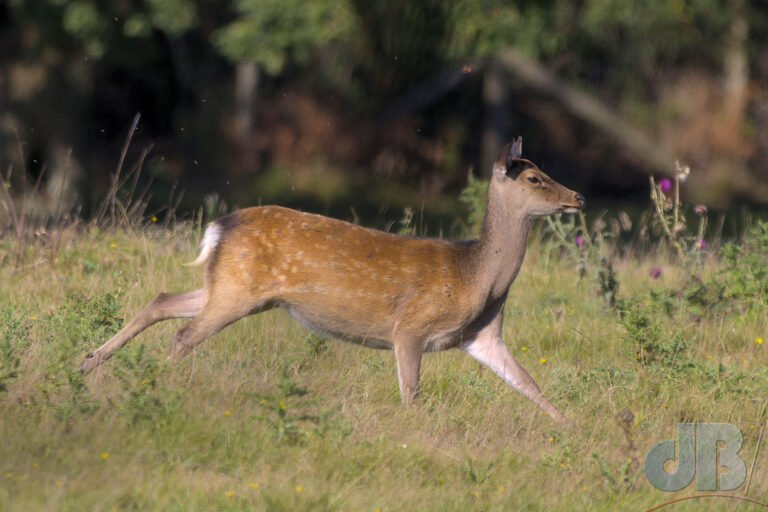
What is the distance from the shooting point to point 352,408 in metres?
5.51

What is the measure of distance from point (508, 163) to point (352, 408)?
5.28ft

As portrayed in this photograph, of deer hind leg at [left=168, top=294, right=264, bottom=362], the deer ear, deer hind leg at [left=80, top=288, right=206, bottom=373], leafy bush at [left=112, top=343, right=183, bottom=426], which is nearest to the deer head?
the deer ear

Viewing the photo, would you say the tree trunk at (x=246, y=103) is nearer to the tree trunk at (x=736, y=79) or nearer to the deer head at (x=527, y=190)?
the tree trunk at (x=736, y=79)

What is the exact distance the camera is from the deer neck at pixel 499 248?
606 cm

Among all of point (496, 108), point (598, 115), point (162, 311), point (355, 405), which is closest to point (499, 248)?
point (355, 405)

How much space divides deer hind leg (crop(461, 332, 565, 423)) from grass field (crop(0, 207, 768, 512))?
9 centimetres

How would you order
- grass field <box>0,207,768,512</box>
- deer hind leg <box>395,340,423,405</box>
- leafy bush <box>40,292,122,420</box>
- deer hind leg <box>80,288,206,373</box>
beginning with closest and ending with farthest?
grass field <box>0,207,768,512</box> → leafy bush <box>40,292,122,420</box> → deer hind leg <box>395,340,423,405</box> → deer hind leg <box>80,288,206,373</box>

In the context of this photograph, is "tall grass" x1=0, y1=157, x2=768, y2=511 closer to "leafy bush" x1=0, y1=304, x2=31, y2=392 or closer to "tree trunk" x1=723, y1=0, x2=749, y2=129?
"leafy bush" x1=0, y1=304, x2=31, y2=392

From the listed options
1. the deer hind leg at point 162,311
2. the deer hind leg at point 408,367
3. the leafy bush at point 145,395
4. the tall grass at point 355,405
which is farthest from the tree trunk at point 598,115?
Result: the leafy bush at point 145,395

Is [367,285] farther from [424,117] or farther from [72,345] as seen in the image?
[424,117]

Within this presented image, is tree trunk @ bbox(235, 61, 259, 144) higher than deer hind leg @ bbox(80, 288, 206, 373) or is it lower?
lower

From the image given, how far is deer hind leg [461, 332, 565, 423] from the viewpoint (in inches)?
238

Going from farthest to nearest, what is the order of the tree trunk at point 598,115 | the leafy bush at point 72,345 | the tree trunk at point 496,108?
the tree trunk at point 598,115
the tree trunk at point 496,108
the leafy bush at point 72,345

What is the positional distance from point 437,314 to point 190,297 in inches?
52.6
